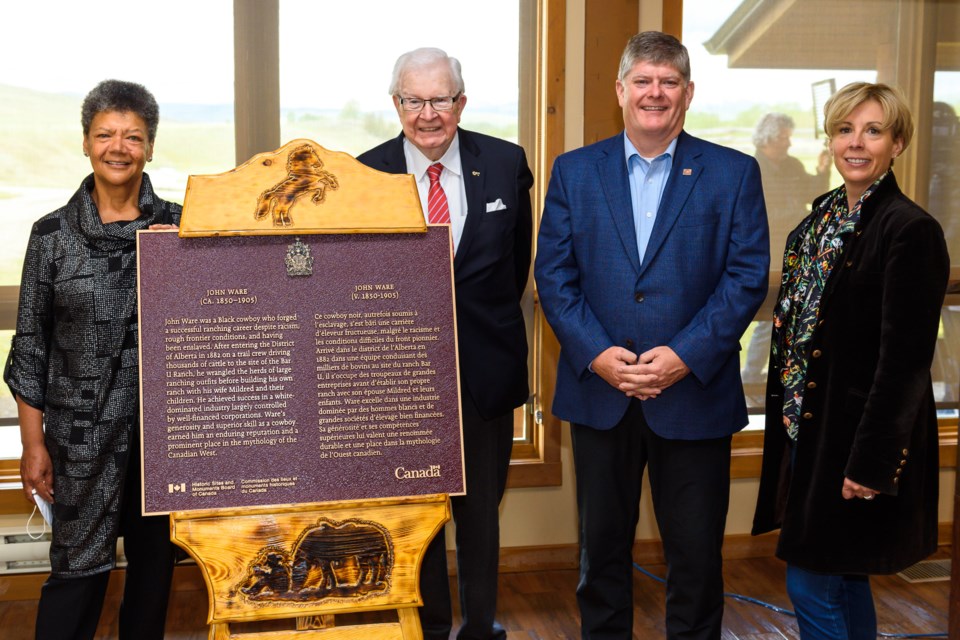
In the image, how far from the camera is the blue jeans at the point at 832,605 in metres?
2.28

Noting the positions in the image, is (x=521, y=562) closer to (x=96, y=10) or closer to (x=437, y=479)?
(x=437, y=479)

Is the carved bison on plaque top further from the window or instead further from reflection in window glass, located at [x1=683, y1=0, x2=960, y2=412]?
reflection in window glass, located at [x1=683, y1=0, x2=960, y2=412]

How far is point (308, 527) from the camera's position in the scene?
200 cm

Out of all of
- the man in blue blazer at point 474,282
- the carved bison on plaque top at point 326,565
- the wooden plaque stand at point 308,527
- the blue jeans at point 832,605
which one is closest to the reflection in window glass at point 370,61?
the man in blue blazer at point 474,282

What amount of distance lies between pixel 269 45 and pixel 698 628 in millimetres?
2386

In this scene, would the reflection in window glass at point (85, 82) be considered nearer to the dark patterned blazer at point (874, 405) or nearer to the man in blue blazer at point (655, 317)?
the man in blue blazer at point (655, 317)

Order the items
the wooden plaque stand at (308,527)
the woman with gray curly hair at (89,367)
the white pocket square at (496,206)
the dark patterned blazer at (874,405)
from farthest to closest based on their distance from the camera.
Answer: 1. the white pocket square at (496,206)
2. the woman with gray curly hair at (89,367)
3. the dark patterned blazer at (874,405)
4. the wooden plaque stand at (308,527)

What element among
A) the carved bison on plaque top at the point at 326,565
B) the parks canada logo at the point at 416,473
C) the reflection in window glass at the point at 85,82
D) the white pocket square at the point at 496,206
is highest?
the reflection in window glass at the point at 85,82

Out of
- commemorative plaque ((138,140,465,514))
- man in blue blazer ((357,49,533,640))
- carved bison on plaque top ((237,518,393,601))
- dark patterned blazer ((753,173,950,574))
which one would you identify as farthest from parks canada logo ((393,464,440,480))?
dark patterned blazer ((753,173,950,574))

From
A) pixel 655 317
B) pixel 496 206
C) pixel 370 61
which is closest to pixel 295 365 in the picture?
pixel 496 206

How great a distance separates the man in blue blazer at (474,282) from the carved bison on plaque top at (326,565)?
0.54 m

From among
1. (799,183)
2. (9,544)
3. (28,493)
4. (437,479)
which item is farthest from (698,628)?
(9,544)

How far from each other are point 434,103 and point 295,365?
2.56 ft

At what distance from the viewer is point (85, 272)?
224cm
